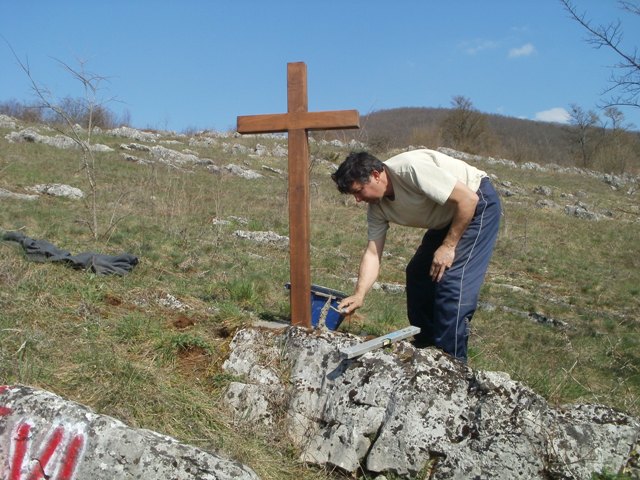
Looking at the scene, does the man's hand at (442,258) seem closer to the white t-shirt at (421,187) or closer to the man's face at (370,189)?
the white t-shirt at (421,187)

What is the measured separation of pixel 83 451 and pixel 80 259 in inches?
114

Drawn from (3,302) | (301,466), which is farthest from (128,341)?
(301,466)

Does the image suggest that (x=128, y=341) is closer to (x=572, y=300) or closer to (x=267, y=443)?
(x=267, y=443)

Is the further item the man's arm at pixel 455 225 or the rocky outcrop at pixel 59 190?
the rocky outcrop at pixel 59 190

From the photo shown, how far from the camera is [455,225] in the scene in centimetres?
363

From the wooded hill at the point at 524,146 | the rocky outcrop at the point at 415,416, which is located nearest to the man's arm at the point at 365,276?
the rocky outcrop at the point at 415,416

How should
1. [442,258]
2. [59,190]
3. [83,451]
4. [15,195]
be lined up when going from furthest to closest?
[59,190] → [15,195] → [442,258] → [83,451]

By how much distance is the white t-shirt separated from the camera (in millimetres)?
3555

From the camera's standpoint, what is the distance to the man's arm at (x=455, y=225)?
3.56 meters

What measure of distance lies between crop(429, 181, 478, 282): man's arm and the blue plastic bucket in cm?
76

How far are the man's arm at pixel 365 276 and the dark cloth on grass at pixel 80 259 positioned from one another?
234cm

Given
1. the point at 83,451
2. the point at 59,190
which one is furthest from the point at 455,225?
the point at 59,190

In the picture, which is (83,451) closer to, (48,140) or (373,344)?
(373,344)

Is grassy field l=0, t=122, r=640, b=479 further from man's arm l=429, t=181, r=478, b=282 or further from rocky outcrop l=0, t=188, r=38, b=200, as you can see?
man's arm l=429, t=181, r=478, b=282
